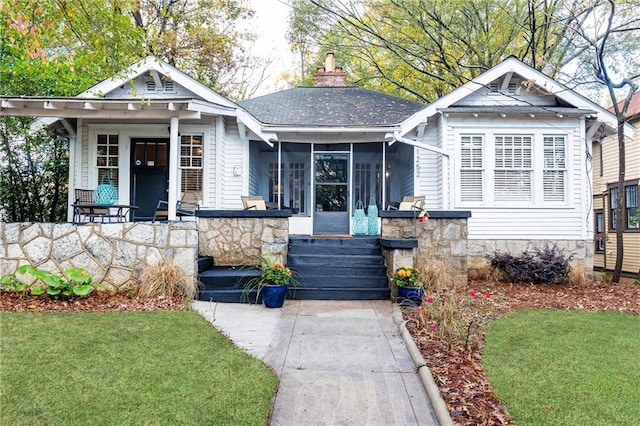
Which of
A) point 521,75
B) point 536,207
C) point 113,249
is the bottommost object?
point 113,249

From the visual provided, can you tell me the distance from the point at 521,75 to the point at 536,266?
4.35 meters

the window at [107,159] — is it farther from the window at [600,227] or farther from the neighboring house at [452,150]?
the window at [600,227]

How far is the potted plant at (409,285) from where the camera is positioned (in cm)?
628

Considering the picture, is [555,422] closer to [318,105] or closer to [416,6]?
[318,105]

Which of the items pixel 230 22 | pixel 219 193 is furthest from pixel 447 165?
pixel 230 22

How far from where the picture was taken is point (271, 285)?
6.27 metres

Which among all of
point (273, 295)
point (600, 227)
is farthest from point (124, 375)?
point (600, 227)

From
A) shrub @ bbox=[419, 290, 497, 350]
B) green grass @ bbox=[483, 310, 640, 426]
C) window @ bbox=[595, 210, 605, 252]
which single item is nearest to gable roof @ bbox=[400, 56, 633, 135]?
shrub @ bbox=[419, 290, 497, 350]

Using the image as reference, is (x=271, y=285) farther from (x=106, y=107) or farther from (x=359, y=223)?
(x=106, y=107)

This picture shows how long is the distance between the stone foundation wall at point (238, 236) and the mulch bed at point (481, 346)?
3.01 m

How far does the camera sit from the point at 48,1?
5680mm

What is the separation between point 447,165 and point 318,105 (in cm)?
449

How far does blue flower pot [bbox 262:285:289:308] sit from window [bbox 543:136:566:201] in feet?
22.1

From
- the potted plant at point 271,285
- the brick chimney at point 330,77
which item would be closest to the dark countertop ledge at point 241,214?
the potted plant at point 271,285
